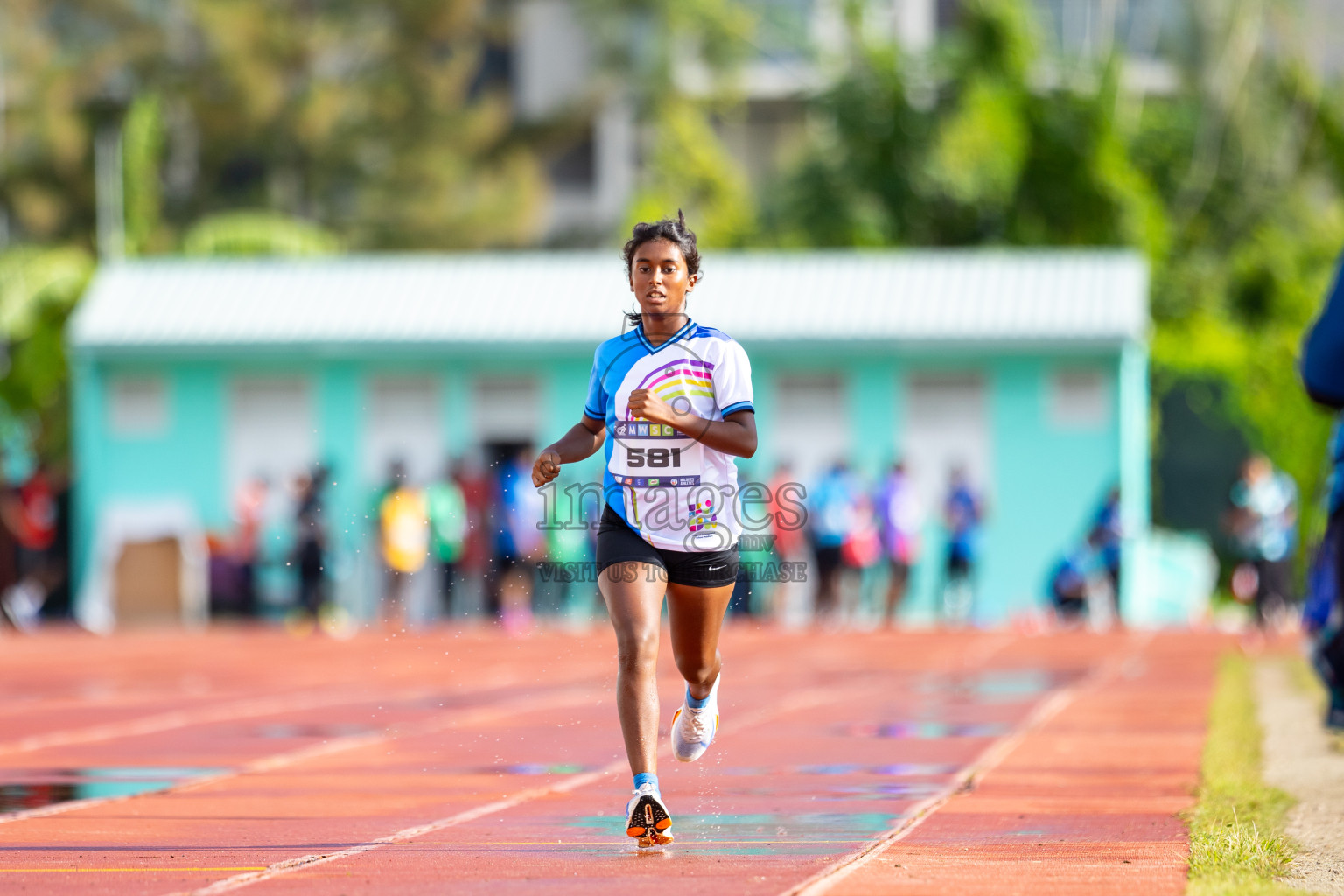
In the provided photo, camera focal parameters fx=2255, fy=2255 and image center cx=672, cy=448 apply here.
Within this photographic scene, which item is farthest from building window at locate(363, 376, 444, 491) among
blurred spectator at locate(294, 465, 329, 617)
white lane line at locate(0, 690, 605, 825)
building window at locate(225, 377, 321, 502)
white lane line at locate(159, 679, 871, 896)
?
white lane line at locate(159, 679, 871, 896)

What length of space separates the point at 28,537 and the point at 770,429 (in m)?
8.64

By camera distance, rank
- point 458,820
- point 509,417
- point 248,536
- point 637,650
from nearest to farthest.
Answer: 1. point 637,650
2. point 458,820
3. point 248,536
4. point 509,417

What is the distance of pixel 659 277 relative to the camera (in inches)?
276

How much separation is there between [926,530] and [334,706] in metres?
13.3

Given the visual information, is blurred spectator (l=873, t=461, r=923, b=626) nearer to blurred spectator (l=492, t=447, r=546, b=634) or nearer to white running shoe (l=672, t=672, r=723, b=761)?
blurred spectator (l=492, t=447, r=546, b=634)

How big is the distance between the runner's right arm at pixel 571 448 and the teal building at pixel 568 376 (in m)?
18.5

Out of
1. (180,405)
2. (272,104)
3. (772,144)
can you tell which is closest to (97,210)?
(272,104)

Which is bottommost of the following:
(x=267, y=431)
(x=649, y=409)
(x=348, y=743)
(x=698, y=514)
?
(x=267, y=431)

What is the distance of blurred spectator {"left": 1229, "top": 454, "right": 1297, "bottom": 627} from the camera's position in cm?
2134

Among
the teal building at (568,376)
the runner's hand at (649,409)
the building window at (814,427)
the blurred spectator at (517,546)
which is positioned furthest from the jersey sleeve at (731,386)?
the building window at (814,427)

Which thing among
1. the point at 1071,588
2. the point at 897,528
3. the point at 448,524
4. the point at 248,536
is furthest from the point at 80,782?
the point at 248,536

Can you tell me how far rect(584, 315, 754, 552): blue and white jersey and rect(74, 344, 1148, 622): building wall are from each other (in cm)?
1819

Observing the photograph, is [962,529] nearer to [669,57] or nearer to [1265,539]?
[1265,539]

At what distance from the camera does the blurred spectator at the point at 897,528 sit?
957 inches
